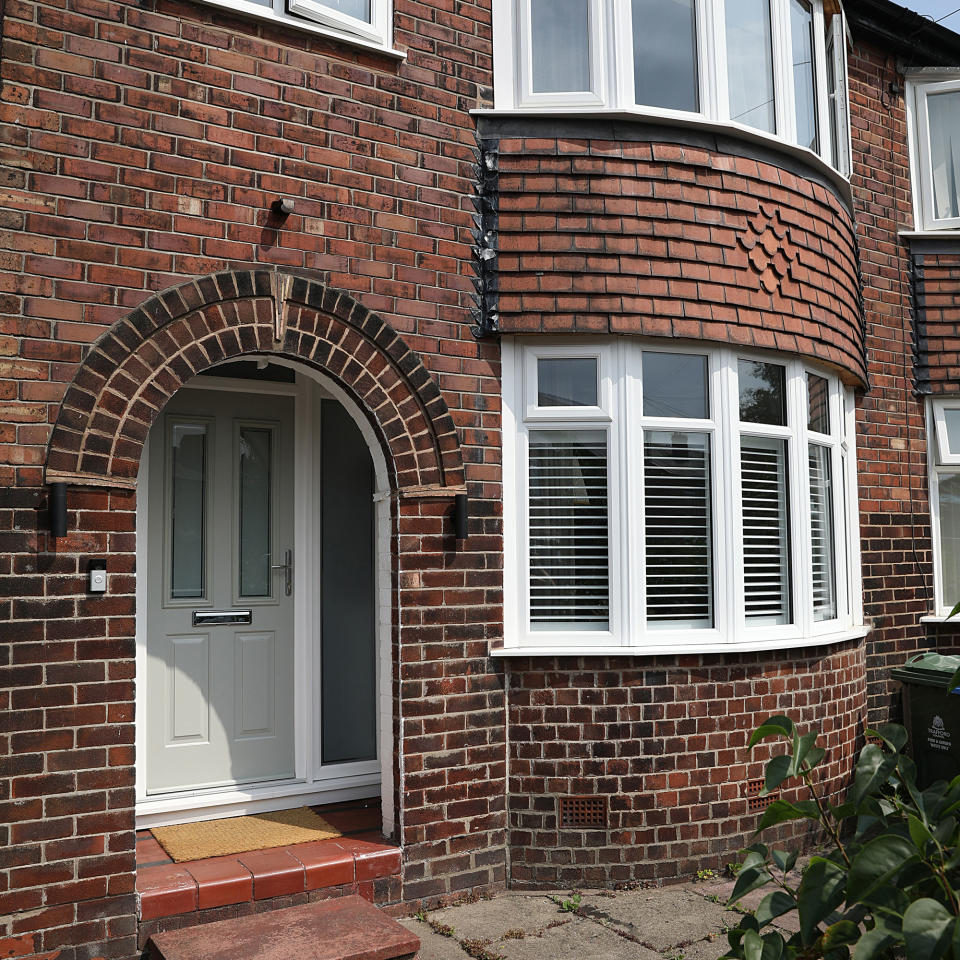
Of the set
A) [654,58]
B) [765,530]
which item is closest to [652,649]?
[765,530]

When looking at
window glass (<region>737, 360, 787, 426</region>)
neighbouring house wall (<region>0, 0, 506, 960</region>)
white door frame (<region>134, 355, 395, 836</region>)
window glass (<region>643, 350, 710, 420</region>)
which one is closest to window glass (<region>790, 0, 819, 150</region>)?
window glass (<region>737, 360, 787, 426</region>)

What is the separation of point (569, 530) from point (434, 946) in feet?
7.14

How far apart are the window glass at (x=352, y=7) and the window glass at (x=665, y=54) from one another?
5.06 ft

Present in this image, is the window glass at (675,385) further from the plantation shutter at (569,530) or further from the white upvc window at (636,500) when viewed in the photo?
the plantation shutter at (569,530)

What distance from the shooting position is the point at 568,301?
511cm

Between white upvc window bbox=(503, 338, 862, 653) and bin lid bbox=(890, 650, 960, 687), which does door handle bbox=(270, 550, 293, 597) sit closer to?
white upvc window bbox=(503, 338, 862, 653)

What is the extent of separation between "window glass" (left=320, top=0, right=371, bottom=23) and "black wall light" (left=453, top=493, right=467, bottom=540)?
254 cm

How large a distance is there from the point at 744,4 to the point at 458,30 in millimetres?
1921

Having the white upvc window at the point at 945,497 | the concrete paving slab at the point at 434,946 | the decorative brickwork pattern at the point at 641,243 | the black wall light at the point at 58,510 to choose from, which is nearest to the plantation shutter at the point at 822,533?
the decorative brickwork pattern at the point at 641,243

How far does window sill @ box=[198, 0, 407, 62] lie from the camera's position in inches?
175

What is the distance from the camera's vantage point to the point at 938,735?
20.0 feet

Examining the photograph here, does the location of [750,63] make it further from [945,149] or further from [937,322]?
[945,149]

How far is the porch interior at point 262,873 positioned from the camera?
4.00m

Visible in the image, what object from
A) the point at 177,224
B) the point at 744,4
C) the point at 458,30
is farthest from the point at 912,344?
the point at 177,224
